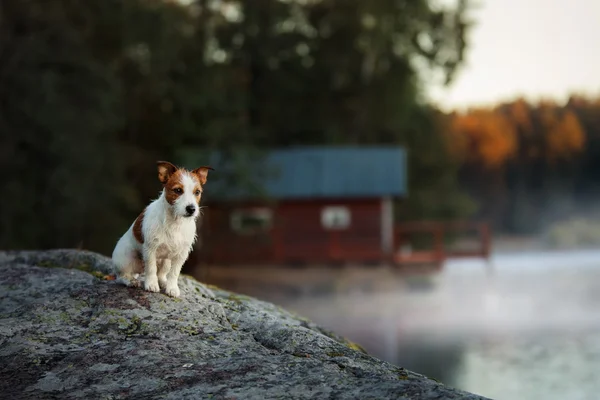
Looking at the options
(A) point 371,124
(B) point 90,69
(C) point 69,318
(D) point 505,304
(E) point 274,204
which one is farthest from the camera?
(A) point 371,124

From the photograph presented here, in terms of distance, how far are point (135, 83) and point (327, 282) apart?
31.9 feet

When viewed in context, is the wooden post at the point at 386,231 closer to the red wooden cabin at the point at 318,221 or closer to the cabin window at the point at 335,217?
the red wooden cabin at the point at 318,221

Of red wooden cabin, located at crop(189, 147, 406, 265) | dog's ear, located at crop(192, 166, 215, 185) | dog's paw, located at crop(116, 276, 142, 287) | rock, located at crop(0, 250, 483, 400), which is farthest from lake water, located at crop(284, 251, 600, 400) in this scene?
dog's ear, located at crop(192, 166, 215, 185)

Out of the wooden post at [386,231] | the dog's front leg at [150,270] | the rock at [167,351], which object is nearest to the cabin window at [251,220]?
the wooden post at [386,231]

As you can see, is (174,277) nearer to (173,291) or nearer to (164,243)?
(173,291)

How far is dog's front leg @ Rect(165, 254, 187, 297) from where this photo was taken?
577 centimetres

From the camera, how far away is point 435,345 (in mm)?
24234

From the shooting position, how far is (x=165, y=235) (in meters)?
5.73

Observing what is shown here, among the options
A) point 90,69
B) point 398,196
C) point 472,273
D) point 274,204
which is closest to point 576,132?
point 472,273

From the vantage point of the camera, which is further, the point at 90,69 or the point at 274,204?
the point at 274,204

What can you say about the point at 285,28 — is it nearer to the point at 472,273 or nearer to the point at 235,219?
the point at 235,219

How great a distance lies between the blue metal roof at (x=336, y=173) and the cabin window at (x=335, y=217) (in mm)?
635

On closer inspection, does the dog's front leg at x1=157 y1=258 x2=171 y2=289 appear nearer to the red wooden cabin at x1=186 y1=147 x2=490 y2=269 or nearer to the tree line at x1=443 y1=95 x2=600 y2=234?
the red wooden cabin at x1=186 y1=147 x2=490 y2=269

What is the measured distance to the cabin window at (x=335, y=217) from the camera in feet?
102
